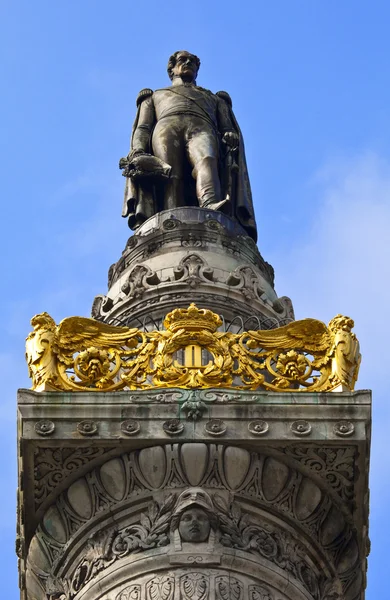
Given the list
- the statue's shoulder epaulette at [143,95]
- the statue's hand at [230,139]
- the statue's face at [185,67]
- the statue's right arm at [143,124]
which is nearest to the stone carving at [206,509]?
the statue's right arm at [143,124]

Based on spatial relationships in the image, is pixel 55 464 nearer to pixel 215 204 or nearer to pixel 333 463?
pixel 333 463

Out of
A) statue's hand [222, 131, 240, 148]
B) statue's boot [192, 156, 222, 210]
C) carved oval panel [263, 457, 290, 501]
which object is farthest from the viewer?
statue's hand [222, 131, 240, 148]

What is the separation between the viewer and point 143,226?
114 feet

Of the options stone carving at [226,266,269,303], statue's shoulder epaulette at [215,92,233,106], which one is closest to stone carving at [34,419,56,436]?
stone carving at [226,266,269,303]

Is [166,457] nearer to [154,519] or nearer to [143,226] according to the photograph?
[154,519]

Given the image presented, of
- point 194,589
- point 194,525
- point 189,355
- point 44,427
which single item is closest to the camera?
point 194,589

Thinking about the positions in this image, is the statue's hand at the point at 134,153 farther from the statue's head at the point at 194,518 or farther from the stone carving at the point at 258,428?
the statue's head at the point at 194,518

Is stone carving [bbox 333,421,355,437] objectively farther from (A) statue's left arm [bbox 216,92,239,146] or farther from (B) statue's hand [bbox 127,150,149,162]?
(A) statue's left arm [bbox 216,92,239,146]

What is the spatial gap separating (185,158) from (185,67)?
3.25 metres

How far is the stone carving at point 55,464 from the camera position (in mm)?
27203

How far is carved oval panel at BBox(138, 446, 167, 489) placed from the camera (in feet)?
88.7

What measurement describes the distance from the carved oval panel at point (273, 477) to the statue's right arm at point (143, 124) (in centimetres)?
1113

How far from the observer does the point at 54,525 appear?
27281 mm

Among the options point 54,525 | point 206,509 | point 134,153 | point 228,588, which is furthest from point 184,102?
point 228,588
